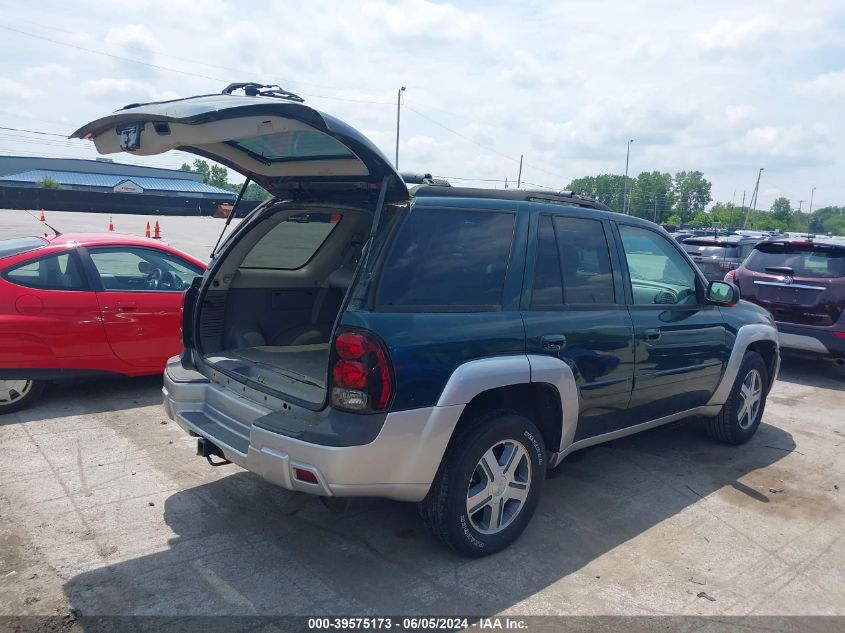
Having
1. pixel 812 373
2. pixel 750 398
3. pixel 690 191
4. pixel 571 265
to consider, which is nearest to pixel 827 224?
pixel 690 191

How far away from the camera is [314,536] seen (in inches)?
149

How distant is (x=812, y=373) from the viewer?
8.60 m

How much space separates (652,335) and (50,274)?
4791 millimetres

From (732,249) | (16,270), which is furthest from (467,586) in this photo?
(732,249)

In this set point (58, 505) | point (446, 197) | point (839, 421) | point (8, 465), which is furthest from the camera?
point (839, 421)

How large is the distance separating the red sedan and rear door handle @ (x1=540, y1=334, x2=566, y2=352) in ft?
12.6

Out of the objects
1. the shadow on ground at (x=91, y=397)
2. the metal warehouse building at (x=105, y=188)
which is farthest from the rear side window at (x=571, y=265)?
the metal warehouse building at (x=105, y=188)

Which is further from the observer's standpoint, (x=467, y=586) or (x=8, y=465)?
(x=8, y=465)

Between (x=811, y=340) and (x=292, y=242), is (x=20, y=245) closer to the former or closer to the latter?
(x=292, y=242)

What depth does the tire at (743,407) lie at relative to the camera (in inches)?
213

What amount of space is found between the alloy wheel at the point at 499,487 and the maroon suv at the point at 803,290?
18.4 ft

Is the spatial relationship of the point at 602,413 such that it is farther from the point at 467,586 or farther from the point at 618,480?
the point at 467,586

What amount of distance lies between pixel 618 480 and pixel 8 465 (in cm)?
420

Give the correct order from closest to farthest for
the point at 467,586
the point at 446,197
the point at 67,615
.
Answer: the point at 67,615, the point at 467,586, the point at 446,197
